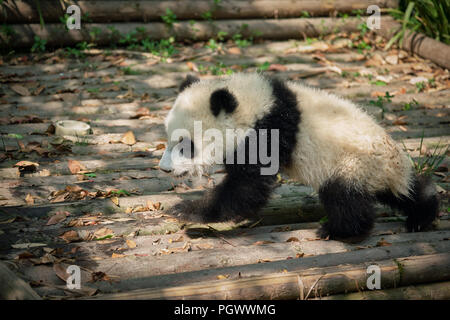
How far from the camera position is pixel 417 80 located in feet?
21.5

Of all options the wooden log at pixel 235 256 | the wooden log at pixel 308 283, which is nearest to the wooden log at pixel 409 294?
the wooden log at pixel 308 283

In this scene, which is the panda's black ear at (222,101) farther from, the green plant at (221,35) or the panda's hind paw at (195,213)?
the green plant at (221,35)

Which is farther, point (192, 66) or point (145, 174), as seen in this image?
point (192, 66)

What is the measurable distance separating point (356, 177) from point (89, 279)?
198cm

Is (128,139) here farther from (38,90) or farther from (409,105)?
(409,105)

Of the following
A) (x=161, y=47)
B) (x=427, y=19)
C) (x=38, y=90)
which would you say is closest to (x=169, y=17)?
(x=161, y=47)

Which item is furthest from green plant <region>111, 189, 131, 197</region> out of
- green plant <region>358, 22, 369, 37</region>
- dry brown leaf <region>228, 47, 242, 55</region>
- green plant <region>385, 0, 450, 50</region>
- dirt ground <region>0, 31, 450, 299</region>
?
green plant <region>358, 22, 369, 37</region>

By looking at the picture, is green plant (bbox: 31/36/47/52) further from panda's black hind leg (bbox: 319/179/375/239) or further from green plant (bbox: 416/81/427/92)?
green plant (bbox: 416/81/427/92)

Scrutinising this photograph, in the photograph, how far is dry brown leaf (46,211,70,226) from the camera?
330cm

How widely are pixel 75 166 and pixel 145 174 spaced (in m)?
0.65

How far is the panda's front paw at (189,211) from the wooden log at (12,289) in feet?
4.36

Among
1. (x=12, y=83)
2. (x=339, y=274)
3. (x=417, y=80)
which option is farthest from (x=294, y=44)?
(x=339, y=274)

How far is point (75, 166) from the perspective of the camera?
4.22 meters
